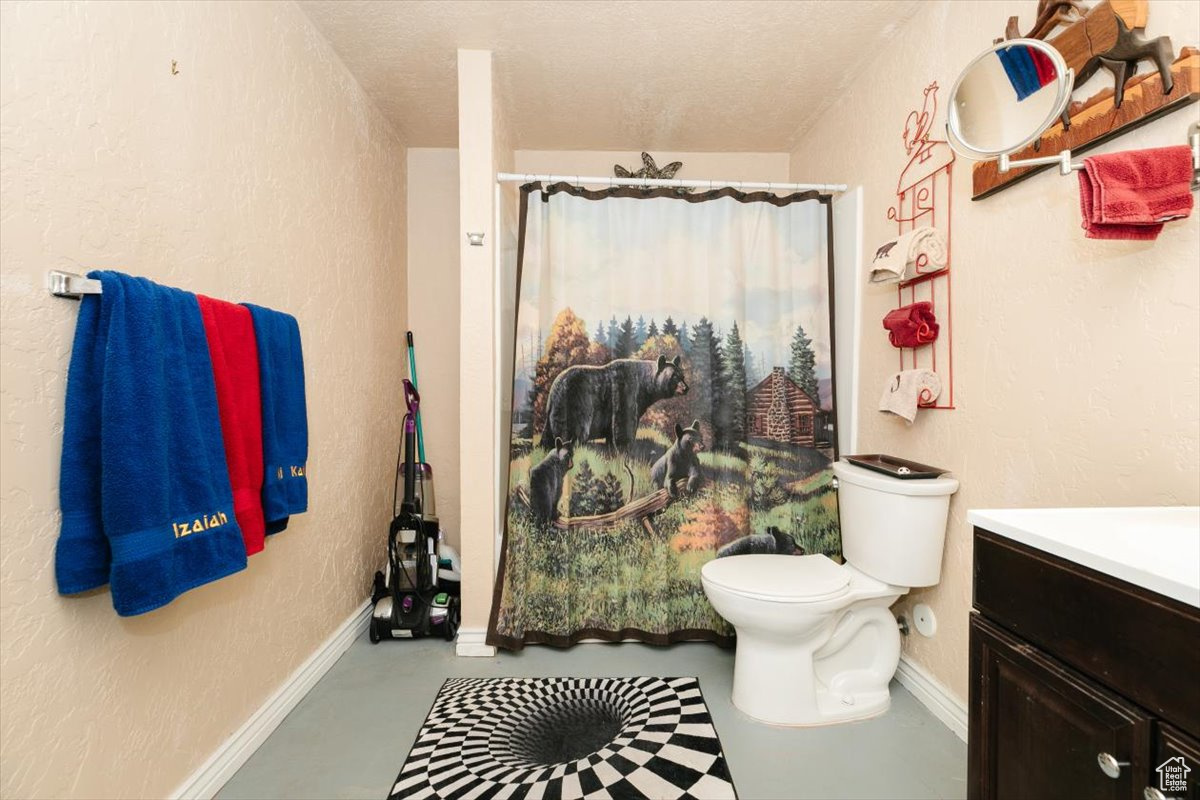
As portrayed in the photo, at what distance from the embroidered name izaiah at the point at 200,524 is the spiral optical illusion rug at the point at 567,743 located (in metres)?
0.85

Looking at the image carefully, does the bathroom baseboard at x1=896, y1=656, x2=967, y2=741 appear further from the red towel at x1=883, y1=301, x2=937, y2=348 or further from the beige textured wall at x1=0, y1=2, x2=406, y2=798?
the beige textured wall at x1=0, y1=2, x2=406, y2=798

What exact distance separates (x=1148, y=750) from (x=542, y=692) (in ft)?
5.24

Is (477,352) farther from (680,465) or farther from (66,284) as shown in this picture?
(66,284)

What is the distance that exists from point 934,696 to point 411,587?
6.65 ft

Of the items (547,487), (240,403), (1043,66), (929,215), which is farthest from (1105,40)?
(240,403)

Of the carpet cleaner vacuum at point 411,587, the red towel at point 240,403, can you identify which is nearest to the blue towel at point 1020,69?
the red towel at point 240,403

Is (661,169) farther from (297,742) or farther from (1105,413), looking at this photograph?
(297,742)

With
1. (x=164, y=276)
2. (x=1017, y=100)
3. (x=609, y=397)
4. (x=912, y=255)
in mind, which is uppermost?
(x=1017, y=100)

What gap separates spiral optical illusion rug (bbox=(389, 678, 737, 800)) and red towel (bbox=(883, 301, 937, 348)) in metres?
1.41

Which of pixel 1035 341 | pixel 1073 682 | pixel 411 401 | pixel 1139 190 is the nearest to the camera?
pixel 1073 682

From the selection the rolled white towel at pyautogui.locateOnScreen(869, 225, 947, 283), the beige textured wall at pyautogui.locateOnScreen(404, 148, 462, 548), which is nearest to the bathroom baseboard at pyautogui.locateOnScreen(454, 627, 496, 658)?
the beige textured wall at pyautogui.locateOnScreen(404, 148, 462, 548)

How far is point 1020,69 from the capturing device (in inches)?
49.6

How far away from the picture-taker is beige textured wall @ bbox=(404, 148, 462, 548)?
2.85m

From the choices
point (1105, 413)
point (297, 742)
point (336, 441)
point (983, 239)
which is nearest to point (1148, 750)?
point (1105, 413)
